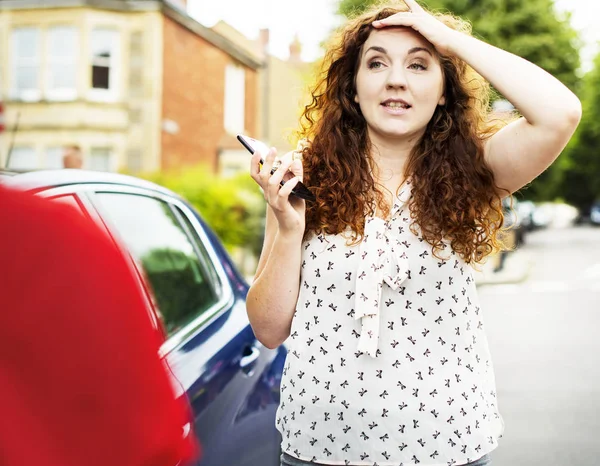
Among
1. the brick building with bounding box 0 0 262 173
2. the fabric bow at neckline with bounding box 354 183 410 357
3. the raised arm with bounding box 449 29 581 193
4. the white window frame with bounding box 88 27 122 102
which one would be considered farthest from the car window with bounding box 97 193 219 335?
the white window frame with bounding box 88 27 122 102

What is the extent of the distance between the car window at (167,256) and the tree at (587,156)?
4598cm

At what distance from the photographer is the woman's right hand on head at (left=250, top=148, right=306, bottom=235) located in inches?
75.5

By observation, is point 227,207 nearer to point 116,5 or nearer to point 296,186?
point 116,5

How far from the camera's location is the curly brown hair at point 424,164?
6.80 ft

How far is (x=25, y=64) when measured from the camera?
22.2m

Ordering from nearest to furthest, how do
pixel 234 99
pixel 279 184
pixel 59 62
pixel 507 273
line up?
pixel 279 184, pixel 507 273, pixel 59 62, pixel 234 99

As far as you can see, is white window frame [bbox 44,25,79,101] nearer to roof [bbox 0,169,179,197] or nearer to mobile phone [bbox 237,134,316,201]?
roof [bbox 0,169,179,197]

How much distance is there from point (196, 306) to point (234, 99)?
26.0 m

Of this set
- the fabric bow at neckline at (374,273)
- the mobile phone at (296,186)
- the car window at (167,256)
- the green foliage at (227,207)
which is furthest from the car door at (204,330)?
the green foliage at (227,207)

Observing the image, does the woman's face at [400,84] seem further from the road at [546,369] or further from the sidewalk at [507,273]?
the sidewalk at [507,273]

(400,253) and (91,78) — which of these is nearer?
(400,253)

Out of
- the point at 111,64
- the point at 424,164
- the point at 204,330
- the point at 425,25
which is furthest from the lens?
the point at 111,64

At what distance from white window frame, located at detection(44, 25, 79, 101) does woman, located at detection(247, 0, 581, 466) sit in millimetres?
20943

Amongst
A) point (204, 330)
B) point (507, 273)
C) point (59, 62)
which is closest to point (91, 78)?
point (59, 62)
